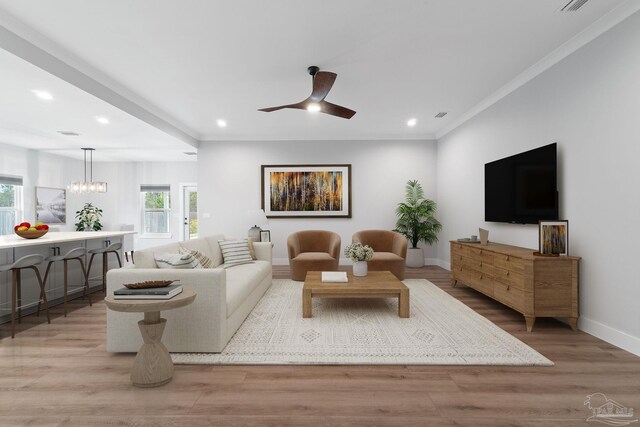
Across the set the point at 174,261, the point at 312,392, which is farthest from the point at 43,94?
the point at 312,392

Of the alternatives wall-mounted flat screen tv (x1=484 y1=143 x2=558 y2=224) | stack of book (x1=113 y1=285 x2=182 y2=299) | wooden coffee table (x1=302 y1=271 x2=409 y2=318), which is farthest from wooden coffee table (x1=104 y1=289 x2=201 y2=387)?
wall-mounted flat screen tv (x1=484 y1=143 x2=558 y2=224)

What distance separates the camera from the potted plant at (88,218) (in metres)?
8.60

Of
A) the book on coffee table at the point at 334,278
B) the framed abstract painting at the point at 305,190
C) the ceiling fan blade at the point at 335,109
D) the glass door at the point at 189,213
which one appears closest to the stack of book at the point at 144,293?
the book on coffee table at the point at 334,278

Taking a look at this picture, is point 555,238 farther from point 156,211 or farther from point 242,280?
point 156,211

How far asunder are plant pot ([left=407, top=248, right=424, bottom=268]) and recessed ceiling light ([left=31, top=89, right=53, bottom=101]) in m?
6.10

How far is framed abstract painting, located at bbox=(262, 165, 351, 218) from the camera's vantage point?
7.14 meters

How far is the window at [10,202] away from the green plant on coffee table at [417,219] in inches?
317

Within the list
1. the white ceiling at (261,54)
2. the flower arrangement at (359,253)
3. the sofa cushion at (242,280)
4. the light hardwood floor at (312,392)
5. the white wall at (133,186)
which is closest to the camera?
the light hardwood floor at (312,392)

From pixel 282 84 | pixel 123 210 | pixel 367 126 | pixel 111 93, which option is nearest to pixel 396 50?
pixel 282 84

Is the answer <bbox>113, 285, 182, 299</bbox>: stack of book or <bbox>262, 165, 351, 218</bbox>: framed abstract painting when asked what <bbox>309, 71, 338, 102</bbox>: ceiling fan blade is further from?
<bbox>262, 165, 351, 218</bbox>: framed abstract painting

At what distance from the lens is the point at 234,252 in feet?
15.6

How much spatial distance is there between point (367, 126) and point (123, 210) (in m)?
7.07

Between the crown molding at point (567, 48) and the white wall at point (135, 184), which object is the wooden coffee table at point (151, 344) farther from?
the white wall at point (135, 184)

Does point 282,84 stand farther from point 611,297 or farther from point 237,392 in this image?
point 611,297
